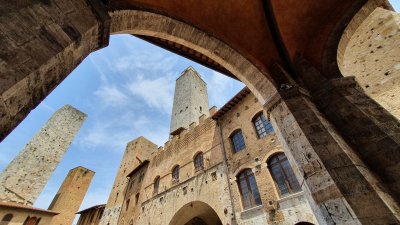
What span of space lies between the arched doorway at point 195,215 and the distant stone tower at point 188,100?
10146mm

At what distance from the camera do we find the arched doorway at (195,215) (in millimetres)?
11570

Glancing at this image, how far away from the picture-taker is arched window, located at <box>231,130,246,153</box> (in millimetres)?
10900

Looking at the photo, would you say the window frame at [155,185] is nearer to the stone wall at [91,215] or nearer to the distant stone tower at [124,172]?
the distant stone tower at [124,172]

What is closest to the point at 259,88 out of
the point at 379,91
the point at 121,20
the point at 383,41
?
the point at 121,20

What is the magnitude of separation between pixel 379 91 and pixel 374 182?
4784mm

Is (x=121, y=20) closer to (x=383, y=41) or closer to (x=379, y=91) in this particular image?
(x=379, y=91)

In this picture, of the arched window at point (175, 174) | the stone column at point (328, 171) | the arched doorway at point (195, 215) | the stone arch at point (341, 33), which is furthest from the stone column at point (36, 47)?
the arched window at point (175, 174)

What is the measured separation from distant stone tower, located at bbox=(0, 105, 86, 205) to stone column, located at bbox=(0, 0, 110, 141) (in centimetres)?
1833

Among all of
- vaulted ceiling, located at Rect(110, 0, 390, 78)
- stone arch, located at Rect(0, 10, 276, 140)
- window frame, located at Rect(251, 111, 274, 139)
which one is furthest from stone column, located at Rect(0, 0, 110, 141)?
window frame, located at Rect(251, 111, 274, 139)

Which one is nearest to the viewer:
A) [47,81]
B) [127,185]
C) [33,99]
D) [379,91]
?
[33,99]

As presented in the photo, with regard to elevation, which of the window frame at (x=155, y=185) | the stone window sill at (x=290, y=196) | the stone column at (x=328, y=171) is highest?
the window frame at (x=155, y=185)

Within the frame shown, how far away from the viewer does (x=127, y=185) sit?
1906 cm

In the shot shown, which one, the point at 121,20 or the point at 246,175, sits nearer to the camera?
the point at 121,20

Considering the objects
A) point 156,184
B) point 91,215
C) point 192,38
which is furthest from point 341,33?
point 91,215
